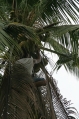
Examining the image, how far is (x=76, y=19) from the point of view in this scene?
4.76 metres

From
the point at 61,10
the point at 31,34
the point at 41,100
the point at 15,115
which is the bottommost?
the point at 15,115

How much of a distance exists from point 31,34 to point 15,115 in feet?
3.51

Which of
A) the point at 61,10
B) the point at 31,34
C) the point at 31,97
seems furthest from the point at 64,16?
the point at 31,97

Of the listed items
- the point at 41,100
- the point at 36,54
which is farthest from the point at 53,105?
the point at 36,54

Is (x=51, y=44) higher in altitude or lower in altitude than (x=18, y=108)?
higher

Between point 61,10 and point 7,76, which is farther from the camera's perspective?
point 61,10

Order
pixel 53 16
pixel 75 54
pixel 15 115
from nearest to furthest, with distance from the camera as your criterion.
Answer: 1. pixel 15 115
2. pixel 75 54
3. pixel 53 16

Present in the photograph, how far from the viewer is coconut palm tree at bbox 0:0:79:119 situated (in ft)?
11.8

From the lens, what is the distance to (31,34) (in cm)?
367

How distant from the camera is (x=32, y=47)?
4652 millimetres

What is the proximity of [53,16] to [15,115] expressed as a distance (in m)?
2.41

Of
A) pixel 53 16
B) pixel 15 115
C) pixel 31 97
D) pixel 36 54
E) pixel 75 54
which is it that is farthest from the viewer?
pixel 53 16

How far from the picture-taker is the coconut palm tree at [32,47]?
11.8ft

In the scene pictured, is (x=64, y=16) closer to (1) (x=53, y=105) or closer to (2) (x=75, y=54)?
(2) (x=75, y=54)
